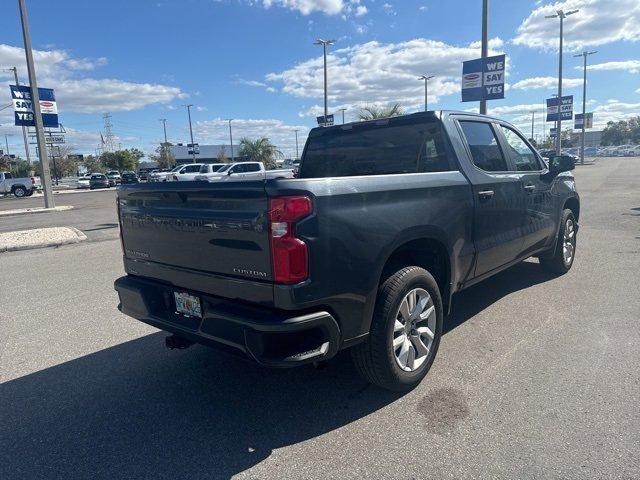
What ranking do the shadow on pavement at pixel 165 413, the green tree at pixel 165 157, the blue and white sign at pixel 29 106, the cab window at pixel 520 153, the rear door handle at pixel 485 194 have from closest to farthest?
the shadow on pavement at pixel 165 413 → the rear door handle at pixel 485 194 → the cab window at pixel 520 153 → the blue and white sign at pixel 29 106 → the green tree at pixel 165 157

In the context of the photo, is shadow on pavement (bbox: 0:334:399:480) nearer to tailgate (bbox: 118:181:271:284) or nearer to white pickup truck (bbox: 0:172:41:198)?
tailgate (bbox: 118:181:271:284)

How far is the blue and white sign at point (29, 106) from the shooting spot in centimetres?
1947

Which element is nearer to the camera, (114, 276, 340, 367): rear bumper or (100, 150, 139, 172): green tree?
(114, 276, 340, 367): rear bumper

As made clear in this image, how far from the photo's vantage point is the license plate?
3100 mm

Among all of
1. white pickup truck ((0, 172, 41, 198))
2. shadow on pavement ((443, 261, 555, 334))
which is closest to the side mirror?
shadow on pavement ((443, 261, 555, 334))

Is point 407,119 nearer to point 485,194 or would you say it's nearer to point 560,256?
point 485,194

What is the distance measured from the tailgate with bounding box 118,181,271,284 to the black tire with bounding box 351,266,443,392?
2.81 ft

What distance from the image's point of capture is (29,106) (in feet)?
65.4

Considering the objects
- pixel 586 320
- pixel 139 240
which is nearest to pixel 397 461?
pixel 139 240

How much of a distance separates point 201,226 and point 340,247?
0.91 metres

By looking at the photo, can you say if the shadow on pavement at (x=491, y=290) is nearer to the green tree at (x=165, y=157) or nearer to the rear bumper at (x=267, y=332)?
the rear bumper at (x=267, y=332)

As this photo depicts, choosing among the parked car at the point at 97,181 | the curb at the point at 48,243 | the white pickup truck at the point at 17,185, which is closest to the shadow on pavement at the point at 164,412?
the curb at the point at 48,243

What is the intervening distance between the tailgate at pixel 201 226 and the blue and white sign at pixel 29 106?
19870 millimetres

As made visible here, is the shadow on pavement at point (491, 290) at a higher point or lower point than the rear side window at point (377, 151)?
lower
